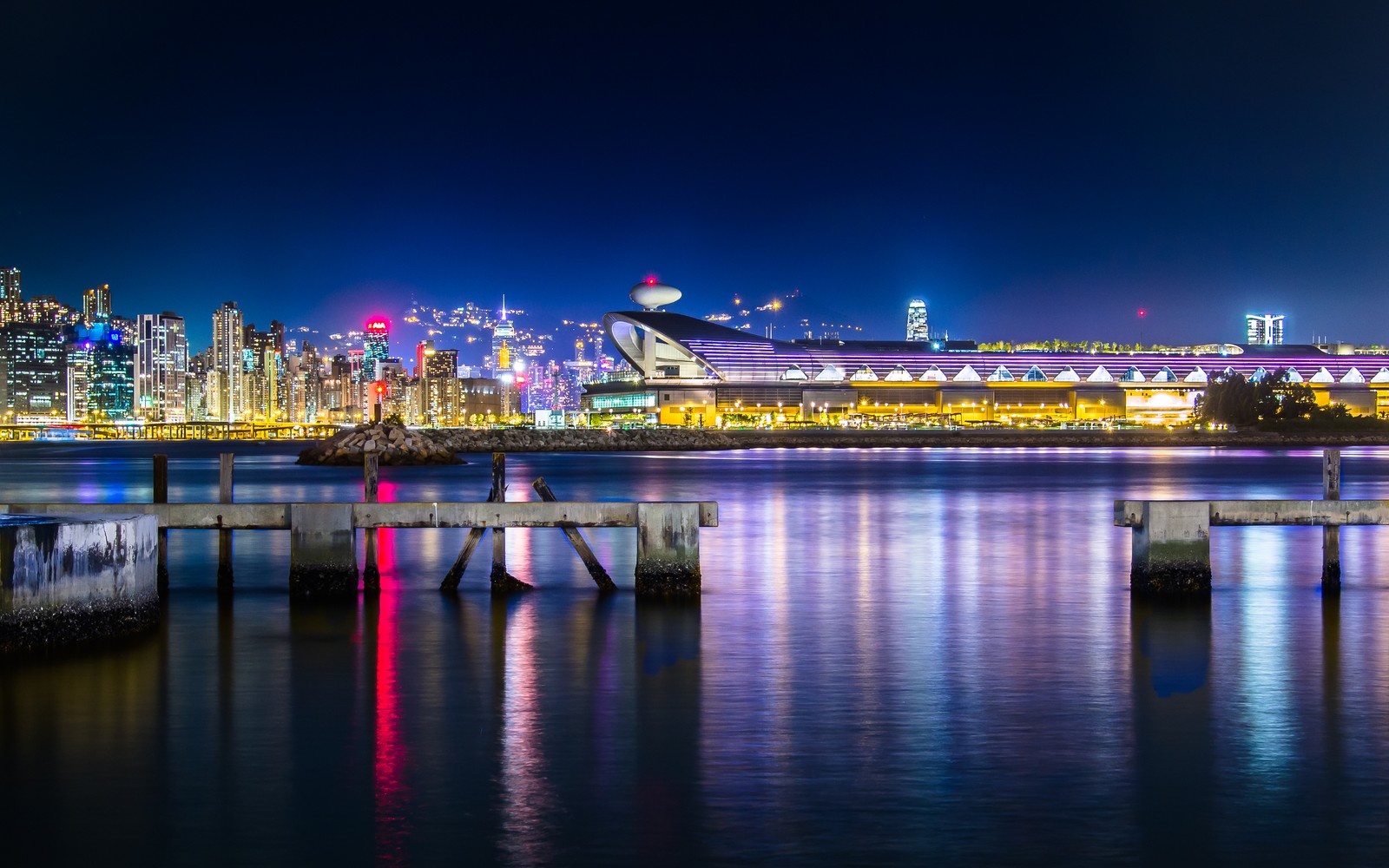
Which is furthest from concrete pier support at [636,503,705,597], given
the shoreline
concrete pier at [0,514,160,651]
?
the shoreline

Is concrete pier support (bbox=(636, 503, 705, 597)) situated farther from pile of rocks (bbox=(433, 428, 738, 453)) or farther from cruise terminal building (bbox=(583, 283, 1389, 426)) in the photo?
cruise terminal building (bbox=(583, 283, 1389, 426))

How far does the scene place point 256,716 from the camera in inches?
450

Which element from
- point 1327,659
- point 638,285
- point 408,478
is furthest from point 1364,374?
point 1327,659

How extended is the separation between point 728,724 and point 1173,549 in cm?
895

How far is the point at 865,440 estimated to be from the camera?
440ft

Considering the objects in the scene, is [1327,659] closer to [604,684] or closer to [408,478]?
[604,684]

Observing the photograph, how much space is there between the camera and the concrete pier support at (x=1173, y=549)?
662 inches

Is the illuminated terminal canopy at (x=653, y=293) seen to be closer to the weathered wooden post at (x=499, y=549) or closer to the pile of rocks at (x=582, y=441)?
the pile of rocks at (x=582, y=441)

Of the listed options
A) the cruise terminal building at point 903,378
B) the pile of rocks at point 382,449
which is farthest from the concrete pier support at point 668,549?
the cruise terminal building at point 903,378

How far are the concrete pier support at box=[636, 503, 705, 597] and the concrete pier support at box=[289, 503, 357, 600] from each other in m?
3.87

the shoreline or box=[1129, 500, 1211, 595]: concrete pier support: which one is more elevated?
the shoreline

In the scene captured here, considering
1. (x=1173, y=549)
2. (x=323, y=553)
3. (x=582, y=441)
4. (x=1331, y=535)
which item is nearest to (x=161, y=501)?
(x=323, y=553)

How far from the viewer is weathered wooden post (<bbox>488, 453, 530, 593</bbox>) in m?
18.2

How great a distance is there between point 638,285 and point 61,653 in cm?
18162
